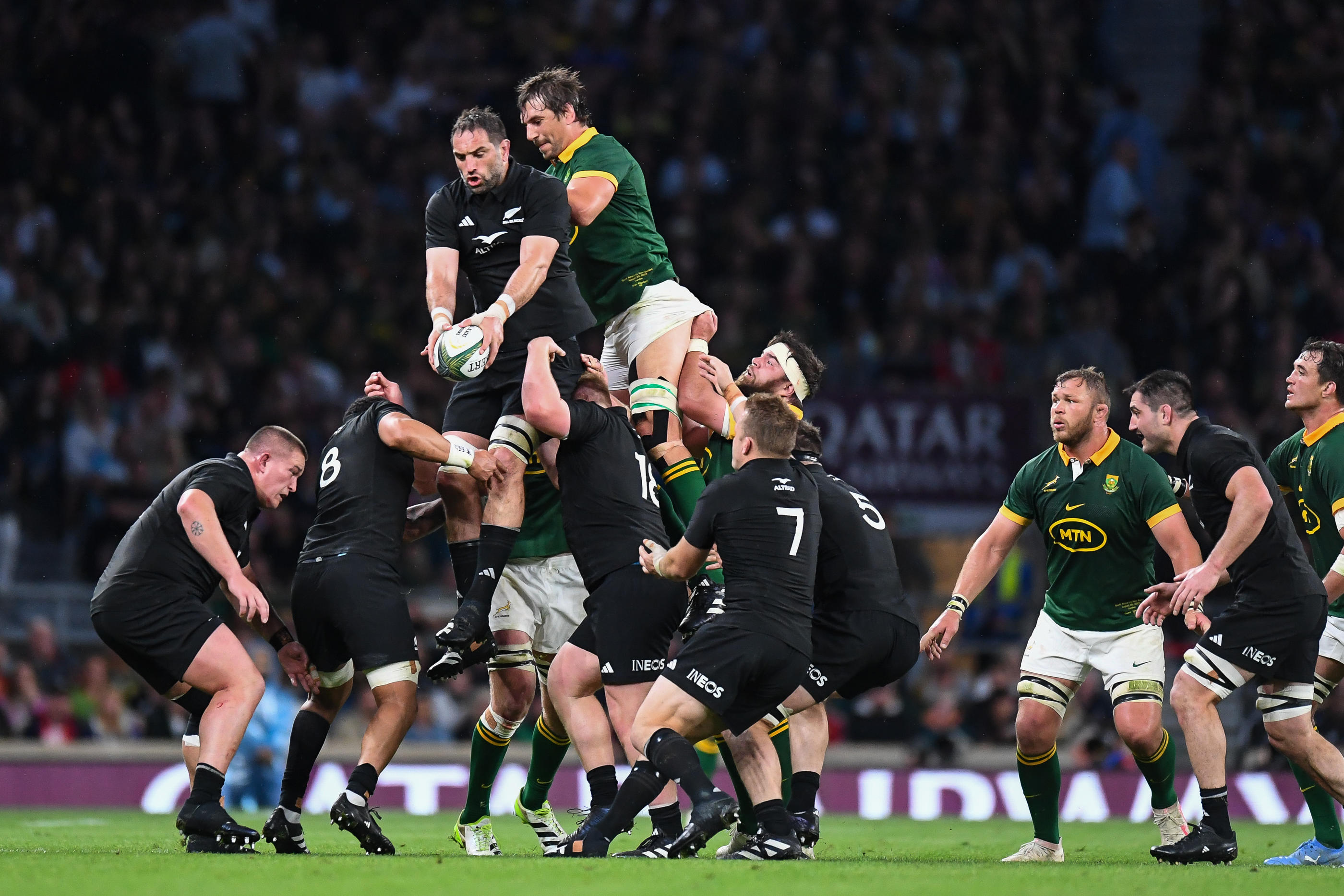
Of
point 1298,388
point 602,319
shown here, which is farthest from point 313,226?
point 1298,388

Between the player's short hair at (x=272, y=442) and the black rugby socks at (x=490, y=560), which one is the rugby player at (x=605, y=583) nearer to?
the black rugby socks at (x=490, y=560)

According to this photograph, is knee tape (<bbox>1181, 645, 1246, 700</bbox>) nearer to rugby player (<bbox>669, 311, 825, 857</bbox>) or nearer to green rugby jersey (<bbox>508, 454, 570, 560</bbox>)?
rugby player (<bbox>669, 311, 825, 857</bbox>)

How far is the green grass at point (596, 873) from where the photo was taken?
6516 mm

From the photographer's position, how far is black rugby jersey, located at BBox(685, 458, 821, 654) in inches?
314

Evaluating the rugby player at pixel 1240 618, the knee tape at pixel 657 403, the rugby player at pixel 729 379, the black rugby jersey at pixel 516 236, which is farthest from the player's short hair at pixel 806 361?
the rugby player at pixel 1240 618

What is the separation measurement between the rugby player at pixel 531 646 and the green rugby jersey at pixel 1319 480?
4.18 m

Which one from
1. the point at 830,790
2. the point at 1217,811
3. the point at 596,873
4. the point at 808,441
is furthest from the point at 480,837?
the point at 830,790

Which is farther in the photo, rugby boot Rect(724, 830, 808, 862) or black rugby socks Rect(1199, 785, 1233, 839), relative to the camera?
black rugby socks Rect(1199, 785, 1233, 839)

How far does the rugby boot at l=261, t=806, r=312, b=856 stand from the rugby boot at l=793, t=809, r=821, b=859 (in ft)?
8.22

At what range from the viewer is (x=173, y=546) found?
8.47 metres

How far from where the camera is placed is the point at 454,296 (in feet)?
29.9

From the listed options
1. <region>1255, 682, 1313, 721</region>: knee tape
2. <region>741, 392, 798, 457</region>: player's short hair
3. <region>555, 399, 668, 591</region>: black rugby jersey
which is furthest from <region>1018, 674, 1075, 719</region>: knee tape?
<region>555, 399, 668, 591</region>: black rugby jersey

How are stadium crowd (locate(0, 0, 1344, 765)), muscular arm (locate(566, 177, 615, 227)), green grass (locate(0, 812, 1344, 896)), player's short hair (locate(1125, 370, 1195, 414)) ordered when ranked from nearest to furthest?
1. green grass (locate(0, 812, 1344, 896))
2. player's short hair (locate(1125, 370, 1195, 414))
3. muscular arm (locate(566, 177, 615, 227))
4. stadium crowd (locate(0, 0, 1344, 765))

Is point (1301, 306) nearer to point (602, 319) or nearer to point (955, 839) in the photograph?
point (955, 839)
